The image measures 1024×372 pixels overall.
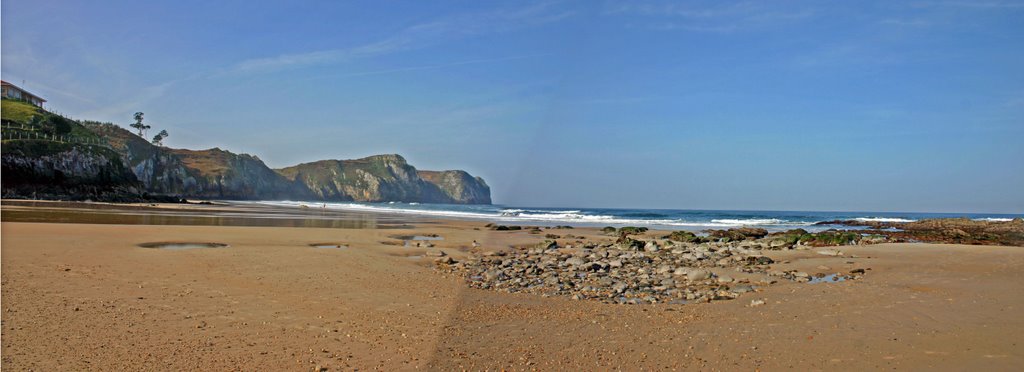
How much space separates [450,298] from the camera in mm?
8867

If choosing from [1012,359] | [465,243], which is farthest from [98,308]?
[465,243]

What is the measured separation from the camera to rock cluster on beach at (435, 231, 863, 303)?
32.3 feet

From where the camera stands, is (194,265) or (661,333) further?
(194,265)

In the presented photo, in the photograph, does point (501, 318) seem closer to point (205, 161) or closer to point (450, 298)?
point (450, 298)

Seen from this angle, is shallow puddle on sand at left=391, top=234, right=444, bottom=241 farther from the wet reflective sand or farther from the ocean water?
the ocean water

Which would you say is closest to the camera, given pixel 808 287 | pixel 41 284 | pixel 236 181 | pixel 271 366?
pixel 271 366

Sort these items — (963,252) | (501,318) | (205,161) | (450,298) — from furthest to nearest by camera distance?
(205,161), (963,252), (450,298), (501,318)

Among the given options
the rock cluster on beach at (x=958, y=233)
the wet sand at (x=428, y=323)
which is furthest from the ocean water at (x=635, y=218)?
the wet sand at (x=428, y=323)

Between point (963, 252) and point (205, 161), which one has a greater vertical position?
point (205, 161)

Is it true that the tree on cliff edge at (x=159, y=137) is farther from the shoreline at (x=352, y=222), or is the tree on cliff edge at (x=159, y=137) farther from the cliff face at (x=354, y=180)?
the shoreline at (x=352, y=222)

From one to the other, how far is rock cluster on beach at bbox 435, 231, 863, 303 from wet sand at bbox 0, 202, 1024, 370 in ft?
2.51

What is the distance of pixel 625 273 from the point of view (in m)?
12.5

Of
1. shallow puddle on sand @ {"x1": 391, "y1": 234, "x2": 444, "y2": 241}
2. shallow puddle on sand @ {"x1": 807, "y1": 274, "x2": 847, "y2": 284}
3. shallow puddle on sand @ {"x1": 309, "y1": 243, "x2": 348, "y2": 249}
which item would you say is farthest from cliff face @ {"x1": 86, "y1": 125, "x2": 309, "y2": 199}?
shallow puddle on sand @ {"x1": 807, "y1": 274, "x2": 847, "y2": 284}

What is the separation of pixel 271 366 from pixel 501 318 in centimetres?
309
